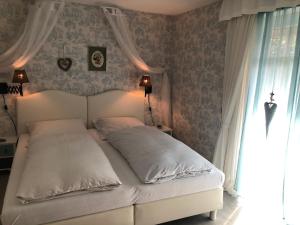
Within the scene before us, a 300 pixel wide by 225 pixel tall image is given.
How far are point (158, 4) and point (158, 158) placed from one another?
2.42 meters

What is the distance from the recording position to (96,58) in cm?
401

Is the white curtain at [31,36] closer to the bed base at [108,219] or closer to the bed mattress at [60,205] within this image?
the bed mattress at [60,205]

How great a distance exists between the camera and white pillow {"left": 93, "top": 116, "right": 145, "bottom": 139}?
3.63 meters

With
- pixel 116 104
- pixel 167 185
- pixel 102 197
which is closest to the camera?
pixel 102 197

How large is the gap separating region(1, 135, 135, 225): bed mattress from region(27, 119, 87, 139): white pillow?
0.92 meters

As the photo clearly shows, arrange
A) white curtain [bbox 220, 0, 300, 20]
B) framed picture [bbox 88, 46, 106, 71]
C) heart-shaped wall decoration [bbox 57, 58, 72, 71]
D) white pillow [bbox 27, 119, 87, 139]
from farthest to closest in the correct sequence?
framed picture [bbox 88, 46, 106, 71], heart-shaped wall decoration [bbox 57, 58, 72, 71], white pillow [bbox 27, 119, 87, 139], white curtain [bbox 220, 0, 300, 20]

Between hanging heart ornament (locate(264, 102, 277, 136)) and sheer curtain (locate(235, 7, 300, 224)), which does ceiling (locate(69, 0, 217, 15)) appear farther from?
hanging heart ornament (locate(264, 102, 277, 136))

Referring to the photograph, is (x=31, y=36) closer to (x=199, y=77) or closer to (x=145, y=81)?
(x=145, y=81)

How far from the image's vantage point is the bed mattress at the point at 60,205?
182 centimetres

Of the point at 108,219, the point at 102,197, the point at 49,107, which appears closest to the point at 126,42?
the point at 49,107

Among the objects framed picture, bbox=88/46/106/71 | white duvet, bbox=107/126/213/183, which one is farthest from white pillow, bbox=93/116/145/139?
framed picture, bbox=88/46/106/71

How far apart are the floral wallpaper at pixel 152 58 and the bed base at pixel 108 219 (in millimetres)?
1941

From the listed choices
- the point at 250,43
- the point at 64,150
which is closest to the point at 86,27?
the point at 64,150

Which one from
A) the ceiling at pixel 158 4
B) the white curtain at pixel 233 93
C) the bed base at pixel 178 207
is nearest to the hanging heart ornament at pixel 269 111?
the white curtain at pixel 233 93
